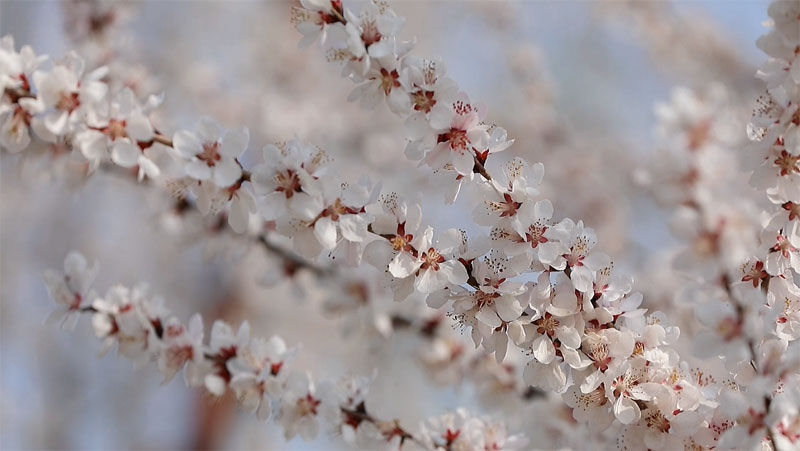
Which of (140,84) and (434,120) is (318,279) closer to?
(140,84)

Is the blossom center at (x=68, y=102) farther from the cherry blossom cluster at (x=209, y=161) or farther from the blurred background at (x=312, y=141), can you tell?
the blurred background at (x=312, y=141)

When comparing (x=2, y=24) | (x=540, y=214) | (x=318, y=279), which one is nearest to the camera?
(x=540, y=214)

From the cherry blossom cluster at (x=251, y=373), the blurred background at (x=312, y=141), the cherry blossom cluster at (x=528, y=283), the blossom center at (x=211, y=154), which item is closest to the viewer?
the cherry blossom cluster at (x=528, y=283)

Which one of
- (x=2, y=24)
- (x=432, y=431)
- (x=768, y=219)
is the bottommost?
(x=2, y=24)

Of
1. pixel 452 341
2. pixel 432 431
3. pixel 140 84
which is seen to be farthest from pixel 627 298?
pixel 140 84

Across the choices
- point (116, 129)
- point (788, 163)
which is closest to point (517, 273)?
point (788, 163)

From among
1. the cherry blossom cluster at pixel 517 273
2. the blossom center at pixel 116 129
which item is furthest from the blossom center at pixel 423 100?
the blossom center at pixel 116 129

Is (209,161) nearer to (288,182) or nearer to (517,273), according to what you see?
(288,182)
